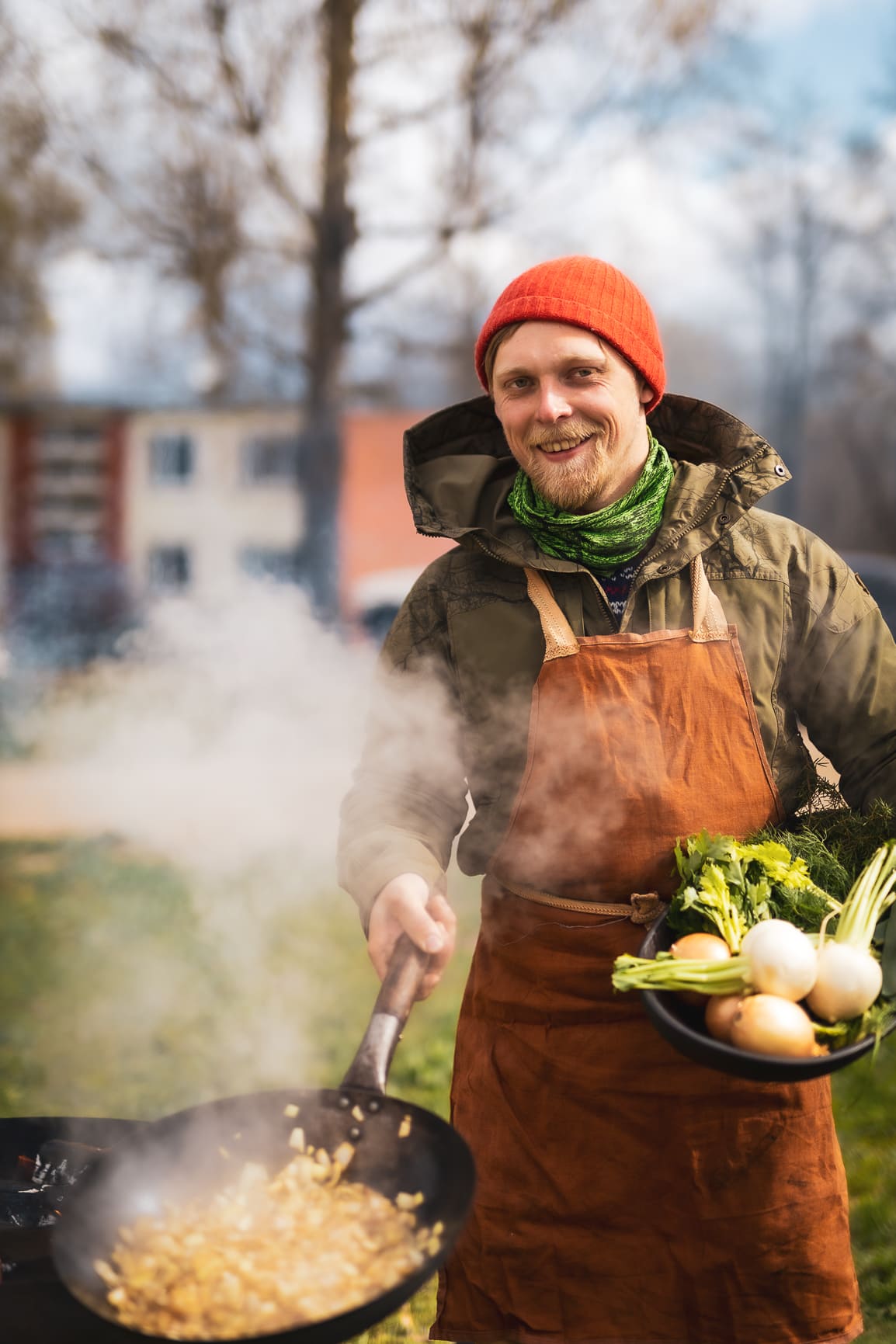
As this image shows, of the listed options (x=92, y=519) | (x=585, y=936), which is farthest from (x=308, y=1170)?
(x=92, y=519)

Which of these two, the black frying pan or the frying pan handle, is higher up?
the frying pan handle

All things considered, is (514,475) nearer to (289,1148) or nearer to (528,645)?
(528,645)

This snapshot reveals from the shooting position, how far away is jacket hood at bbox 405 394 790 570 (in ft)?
6.11

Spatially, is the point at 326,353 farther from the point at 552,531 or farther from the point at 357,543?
the point at 357,543

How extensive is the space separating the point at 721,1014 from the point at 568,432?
3.10 feet

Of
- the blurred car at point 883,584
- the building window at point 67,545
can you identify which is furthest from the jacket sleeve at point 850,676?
the building window at point 67,545

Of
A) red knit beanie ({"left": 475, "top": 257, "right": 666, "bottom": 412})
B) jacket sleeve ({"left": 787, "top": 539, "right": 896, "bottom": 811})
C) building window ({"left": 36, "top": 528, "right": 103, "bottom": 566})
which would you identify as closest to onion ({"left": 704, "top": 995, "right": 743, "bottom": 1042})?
jacket sleeve ({"left": 787, "top": 539, "right": 896, "bottom": 811})

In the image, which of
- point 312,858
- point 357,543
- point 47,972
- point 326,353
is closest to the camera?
point 47,972

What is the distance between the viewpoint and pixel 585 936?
6.02 ft

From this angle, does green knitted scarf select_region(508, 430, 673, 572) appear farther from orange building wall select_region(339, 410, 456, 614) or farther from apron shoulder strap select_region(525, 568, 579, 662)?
orange building wall select_region(339, 410, 456, 614)

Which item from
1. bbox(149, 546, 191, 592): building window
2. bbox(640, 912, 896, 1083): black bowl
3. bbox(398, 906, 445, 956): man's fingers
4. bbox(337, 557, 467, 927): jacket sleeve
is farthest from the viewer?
bbox(149, 546, 191, 592): building window

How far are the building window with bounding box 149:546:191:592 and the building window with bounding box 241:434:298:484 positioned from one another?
2.65 meters

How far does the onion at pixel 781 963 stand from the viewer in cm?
144

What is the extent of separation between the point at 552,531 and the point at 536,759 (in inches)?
15.8
